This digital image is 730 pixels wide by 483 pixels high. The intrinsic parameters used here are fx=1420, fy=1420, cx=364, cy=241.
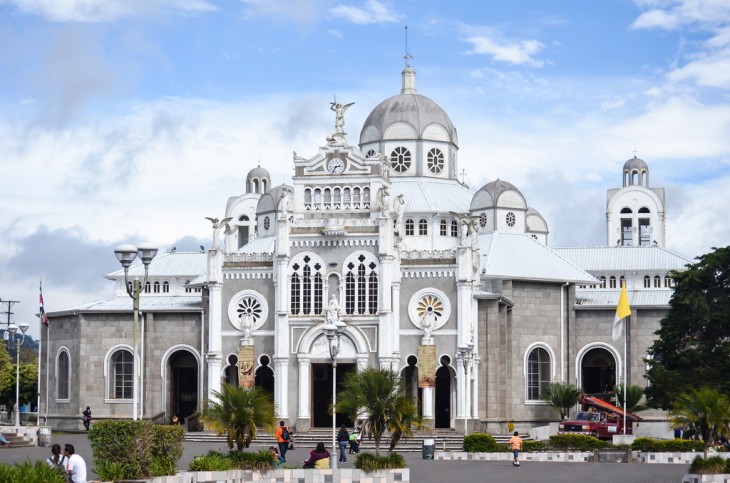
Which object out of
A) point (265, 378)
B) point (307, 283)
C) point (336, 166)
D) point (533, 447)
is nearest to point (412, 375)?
point (307, 283)

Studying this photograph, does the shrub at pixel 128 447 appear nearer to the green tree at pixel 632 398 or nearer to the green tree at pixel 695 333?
the green tree at pixel 695 333

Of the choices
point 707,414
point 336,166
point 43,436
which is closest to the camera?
point 707,414

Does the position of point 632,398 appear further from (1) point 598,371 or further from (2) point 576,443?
(2) point 576,443

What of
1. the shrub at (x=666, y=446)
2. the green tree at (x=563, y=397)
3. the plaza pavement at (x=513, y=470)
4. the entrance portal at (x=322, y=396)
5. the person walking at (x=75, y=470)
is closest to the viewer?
the person walking at (x=75, y=470)

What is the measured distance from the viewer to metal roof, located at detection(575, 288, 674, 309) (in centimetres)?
8069

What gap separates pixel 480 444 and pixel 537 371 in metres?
24.0

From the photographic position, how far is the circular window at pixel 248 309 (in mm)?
74438

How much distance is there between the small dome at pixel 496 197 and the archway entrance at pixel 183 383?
19.2 meters

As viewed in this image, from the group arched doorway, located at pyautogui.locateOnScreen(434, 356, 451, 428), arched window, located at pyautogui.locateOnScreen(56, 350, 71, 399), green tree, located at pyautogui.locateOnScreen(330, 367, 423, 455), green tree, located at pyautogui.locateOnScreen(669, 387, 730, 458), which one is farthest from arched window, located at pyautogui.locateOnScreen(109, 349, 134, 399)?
green tree, located at pyautogui.locateOnScreen(669, 387, 730, 458)

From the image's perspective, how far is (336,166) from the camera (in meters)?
74.2

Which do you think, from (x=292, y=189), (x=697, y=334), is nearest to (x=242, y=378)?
(x=292, y=189)

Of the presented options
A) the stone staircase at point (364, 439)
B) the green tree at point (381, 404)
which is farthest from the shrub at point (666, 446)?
the stone staircase at point (364, 439)

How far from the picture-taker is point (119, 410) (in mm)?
78688

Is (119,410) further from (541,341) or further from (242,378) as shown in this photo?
(541,341)
